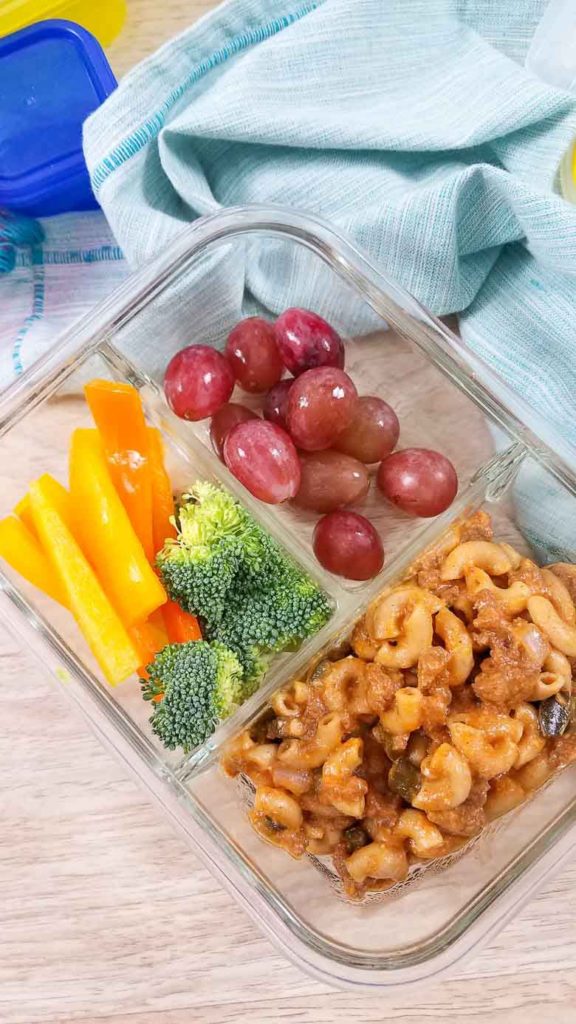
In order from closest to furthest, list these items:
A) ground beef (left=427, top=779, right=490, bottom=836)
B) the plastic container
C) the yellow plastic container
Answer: ground beef (left=427, top=779, right=490, bottom=836) < the plastic container < the yellow plastic container

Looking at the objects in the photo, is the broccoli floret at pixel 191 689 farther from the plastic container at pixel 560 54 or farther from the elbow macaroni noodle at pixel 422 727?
the plastic container at pixel 560 54

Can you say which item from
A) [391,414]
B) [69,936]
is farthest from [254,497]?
[69,936]

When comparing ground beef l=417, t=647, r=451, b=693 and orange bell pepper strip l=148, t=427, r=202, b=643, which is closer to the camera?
ground beef l=417, t=647, r=451, b=693

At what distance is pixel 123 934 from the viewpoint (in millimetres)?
1410

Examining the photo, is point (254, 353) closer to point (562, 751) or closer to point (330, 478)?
point (330, 478)

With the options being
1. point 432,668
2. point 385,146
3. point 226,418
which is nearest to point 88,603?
point 226,418

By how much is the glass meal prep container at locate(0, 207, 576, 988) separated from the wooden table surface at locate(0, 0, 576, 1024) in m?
0.15

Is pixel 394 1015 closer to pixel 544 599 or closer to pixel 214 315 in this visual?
pixel 544 599

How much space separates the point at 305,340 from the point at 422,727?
20.3 inches

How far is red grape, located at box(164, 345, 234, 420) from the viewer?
128 centimetres

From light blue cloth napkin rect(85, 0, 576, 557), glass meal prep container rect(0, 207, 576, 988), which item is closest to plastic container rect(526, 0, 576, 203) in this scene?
light blue cloth napkin rect(85, 0, 576, 557)

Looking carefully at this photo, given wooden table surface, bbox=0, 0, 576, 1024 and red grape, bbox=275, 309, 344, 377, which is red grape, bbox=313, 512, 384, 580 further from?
wooden table surface, bbox=0, 0, 576, 1024

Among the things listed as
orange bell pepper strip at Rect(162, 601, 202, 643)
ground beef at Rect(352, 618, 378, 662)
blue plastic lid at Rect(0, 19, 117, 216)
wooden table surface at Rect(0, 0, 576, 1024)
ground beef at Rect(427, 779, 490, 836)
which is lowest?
wooden table surface at Rect(0, 0, 576, 1024)

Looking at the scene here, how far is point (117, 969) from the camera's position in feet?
4.64
